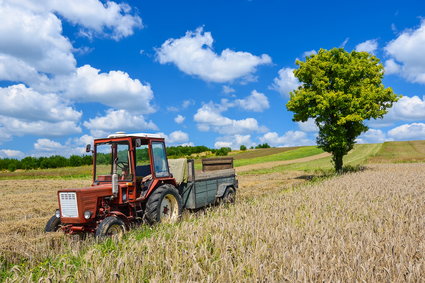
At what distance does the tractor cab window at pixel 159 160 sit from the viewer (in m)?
8.74

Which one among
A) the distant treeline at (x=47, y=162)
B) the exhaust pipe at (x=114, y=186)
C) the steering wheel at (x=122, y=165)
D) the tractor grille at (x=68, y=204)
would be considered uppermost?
the distant treeline at (x=47, y=162)

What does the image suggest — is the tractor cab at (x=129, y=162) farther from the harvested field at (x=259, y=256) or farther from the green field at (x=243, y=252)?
the harvested field at (x=259, y=256)

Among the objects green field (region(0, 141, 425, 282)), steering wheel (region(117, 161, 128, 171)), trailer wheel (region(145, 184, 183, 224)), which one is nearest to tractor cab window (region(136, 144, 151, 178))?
steering wheel (region(117, 161, 128, 171))

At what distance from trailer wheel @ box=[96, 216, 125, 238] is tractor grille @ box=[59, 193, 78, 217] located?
0.89 metres

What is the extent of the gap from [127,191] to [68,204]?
1.38m

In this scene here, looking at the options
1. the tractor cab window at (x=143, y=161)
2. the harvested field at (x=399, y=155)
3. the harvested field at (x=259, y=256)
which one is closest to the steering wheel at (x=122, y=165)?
the tractor cab window at (x=143, y=161)

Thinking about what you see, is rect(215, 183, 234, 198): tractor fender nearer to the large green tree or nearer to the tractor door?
the tractor door

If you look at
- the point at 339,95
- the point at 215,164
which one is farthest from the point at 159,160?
the point at 339,95

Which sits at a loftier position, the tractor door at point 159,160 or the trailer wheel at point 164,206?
the tractor door at point 159,160

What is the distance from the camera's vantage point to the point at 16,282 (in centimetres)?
405

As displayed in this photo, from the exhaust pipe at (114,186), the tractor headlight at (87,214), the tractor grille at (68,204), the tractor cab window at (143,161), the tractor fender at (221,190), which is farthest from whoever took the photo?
the tractor fender at (221,190)

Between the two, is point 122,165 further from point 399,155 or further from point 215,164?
point 399,155

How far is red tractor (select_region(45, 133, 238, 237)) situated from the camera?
283 inches

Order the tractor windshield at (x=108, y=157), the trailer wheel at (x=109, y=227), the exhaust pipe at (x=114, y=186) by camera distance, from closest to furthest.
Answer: the trailer wheel at (x=109, y=227) < the exhaust pipe at (x=114, y=186) < the tractor windshield at (x=108, y=157)
